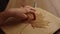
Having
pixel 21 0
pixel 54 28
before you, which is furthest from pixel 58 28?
pixel 21 0

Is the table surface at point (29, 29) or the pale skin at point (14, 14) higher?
the pale skin at point (14, 14)

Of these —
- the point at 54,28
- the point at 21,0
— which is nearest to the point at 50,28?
the point at 54,28

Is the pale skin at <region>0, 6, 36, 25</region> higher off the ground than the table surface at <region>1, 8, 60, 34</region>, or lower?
higher

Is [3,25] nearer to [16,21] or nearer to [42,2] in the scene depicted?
[16,21]

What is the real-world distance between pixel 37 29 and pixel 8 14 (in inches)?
5.5

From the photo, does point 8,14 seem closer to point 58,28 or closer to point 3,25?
point 3,25

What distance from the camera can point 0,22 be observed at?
1.90 ft

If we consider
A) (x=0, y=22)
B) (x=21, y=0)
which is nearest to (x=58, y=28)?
(x=0, y=22)

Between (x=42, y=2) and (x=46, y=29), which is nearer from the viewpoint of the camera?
(x=46, y=29)

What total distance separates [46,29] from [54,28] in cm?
3

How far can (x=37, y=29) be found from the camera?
1.87ft

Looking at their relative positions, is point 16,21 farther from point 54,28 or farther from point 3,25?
point 54,28

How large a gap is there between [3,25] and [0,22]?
0.06 ft

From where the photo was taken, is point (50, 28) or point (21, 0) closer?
point (50, 28)
